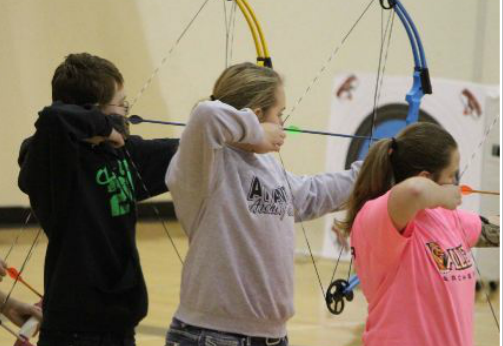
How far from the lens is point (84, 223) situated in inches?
53.9

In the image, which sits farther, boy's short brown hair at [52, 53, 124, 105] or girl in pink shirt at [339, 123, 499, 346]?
boy's short brown hair at [52, 53, 124, 105]

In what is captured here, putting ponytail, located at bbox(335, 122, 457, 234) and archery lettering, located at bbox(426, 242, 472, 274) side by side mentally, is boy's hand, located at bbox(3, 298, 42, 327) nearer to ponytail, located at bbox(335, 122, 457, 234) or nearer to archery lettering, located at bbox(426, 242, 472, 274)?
ponytail, located at bbox(335, 122, 457, 234)

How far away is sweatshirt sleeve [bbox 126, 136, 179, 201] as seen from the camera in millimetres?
1518

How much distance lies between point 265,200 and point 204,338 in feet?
0.78

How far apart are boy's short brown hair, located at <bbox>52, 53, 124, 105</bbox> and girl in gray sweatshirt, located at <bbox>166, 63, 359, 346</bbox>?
20 cm

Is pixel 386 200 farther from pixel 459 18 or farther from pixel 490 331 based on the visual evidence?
pixel 459 18

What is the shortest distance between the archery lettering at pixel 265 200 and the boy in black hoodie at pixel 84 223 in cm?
22

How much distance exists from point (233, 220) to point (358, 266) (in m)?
0.21

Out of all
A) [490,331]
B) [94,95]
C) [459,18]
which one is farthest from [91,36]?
[94,95]

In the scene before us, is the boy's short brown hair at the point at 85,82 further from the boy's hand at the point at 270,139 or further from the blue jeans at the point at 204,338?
the blue jeans at the point at 204,338

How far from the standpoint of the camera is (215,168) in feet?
4.42

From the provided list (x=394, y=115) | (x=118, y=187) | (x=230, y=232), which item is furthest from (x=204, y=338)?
(x=394, y=115)

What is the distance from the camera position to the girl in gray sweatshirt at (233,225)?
132cm

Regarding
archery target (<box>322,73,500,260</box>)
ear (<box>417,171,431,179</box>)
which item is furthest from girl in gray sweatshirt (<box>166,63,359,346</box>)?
archery target (<box>322,73,500,260</box>)
